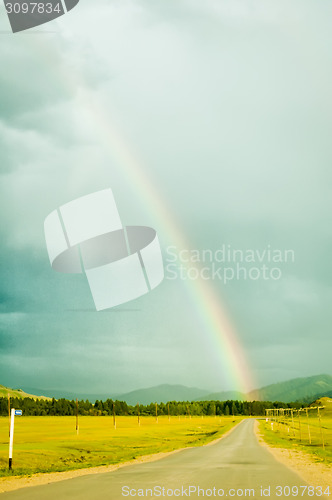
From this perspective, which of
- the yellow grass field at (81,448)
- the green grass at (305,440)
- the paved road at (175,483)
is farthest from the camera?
the green grass at (305,440)

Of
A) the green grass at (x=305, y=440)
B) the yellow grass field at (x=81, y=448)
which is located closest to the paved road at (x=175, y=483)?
the yellow grass field at (x=81, y=448)

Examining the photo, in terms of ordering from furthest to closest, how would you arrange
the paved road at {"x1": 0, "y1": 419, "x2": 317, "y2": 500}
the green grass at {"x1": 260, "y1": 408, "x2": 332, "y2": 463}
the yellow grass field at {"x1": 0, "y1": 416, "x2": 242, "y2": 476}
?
1. the green grass at {"x1": 260, "y1": 408, "x2": 332, "y2": 463}
2. the yellow grass field at {"x1": 0, "y1": 416, "x2": 242, "y2": 476}
3. the paved road at {"x1": 0, "y1": 419, "x2": 317, "y2": 500}

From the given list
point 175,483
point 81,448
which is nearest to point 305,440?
point 81,448

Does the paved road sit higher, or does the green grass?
the paved road

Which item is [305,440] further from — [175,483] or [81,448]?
[175,483]

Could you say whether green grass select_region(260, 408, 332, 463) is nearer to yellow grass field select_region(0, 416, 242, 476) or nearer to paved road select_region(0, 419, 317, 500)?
yellow grass field select_region(0, 416, 242, 476)

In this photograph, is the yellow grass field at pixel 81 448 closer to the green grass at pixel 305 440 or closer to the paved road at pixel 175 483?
the paved road at pixel 175 483

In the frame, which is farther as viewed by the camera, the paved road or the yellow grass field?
the yellow grass field

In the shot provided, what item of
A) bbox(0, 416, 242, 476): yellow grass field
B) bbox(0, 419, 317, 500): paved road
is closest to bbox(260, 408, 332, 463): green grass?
bbox(0, 416, 242, 476): yellow grass field

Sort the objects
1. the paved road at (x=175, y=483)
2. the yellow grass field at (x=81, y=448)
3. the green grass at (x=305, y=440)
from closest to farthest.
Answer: the paved road at (x=175, y=483) → the yellow grass field at (x=81, y=448) → the green grass at (x=305, y=440)

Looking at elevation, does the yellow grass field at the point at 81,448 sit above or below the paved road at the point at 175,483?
below

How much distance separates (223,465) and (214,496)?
13292 millimetres

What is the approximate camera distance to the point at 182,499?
16.2 meters

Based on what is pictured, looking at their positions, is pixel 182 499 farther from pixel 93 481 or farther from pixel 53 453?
pixel 53 453
